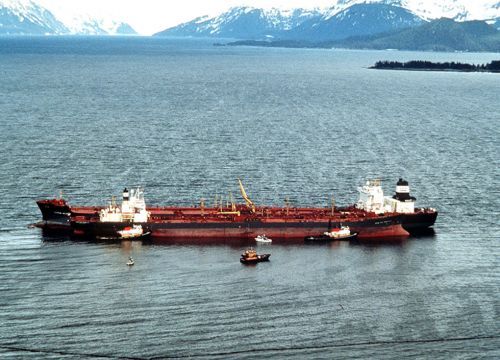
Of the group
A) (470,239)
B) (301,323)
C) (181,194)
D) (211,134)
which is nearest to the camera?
Result: (301,323)

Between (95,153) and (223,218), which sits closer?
(223,218)

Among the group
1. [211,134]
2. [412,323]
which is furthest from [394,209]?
[211,134]

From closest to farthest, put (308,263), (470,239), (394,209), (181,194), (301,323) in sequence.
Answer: (301,323) < (308,263) < (470,239) < (394,209) < (181,194)

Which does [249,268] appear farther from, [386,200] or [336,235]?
[386,200]

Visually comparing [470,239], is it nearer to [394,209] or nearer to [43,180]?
[394,209]

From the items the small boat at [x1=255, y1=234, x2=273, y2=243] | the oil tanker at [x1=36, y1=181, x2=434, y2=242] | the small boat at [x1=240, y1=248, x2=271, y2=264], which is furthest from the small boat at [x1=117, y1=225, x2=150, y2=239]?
the small boat at [x1=240, y1=248, x2=271, y2=264]

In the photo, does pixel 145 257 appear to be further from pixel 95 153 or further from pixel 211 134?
pixel 211 134

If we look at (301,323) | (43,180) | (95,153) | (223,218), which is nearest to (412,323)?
(301,323)
